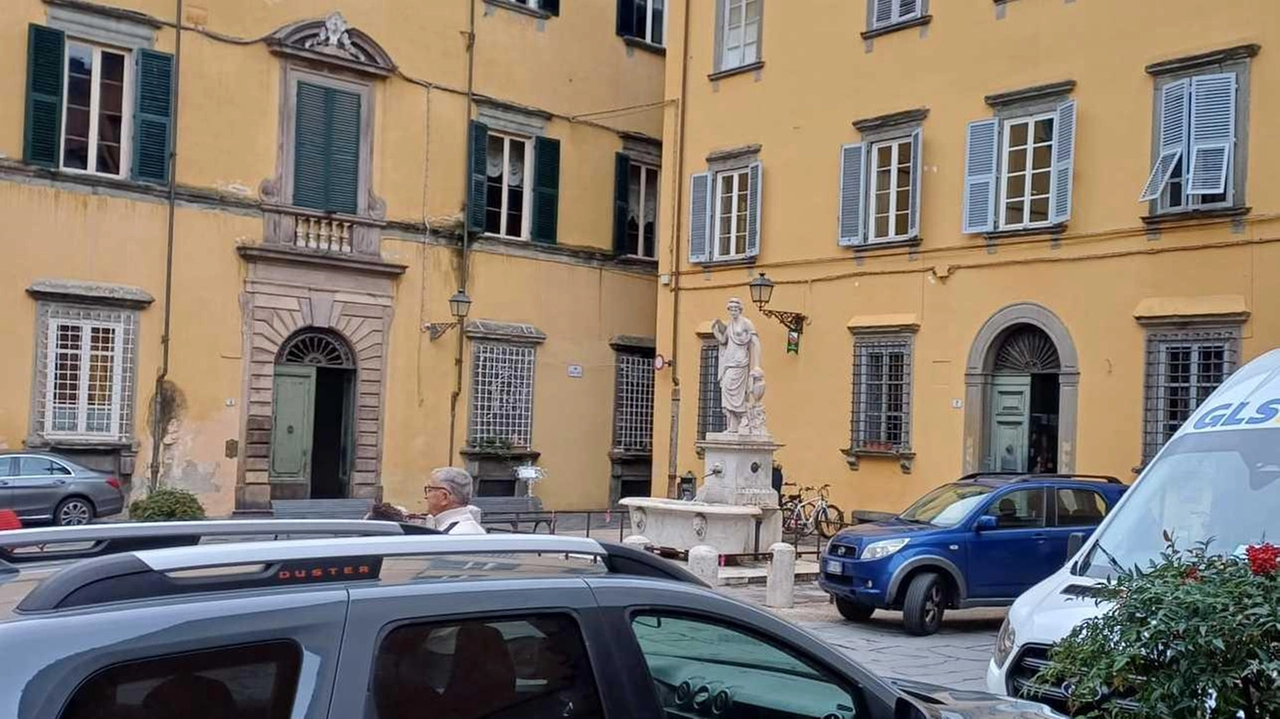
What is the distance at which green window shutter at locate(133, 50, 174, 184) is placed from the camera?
20.6 m

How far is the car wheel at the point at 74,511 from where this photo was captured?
18.4 metres

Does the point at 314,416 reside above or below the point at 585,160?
below

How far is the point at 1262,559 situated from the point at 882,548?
8.09 meters

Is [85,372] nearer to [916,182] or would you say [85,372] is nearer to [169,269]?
[169,269]

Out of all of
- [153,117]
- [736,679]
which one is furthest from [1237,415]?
[153,117]

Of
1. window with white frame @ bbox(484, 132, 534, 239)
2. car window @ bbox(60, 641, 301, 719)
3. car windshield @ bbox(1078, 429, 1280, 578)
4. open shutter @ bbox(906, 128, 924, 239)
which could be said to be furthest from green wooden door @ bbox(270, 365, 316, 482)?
car window @ bbox(60, 641, 301, 719)

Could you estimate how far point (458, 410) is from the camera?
24.4m

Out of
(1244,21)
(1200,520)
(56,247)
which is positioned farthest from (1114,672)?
(56,247)

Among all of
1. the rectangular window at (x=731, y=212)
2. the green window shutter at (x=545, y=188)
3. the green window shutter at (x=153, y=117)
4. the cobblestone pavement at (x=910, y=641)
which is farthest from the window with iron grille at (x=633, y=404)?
the cobblestone pavement at (x=910, y=641)

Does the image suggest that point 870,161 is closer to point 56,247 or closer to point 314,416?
point 314,416

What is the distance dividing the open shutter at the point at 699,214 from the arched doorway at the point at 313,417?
6.75 m

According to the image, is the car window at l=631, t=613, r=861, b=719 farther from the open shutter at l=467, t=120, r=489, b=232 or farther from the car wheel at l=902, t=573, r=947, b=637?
the open shutter at l=467, t=120, r=489, b=232

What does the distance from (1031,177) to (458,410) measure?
1147cm

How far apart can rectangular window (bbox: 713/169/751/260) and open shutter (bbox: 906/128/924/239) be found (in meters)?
3.70
